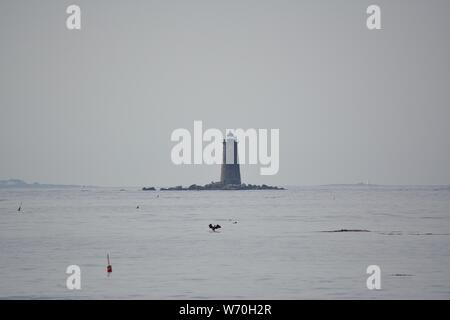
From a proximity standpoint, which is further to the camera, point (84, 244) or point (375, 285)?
point (84, 244)

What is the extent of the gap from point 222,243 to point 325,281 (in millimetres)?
25216

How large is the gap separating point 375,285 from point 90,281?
1450cm

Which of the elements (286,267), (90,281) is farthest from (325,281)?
(90,281)

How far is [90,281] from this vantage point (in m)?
40.4

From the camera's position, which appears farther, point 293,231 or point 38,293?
point 293,231

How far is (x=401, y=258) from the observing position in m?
51.3

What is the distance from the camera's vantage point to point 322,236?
229 feet

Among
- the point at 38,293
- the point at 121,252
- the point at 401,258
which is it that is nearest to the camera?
the point at 38,293

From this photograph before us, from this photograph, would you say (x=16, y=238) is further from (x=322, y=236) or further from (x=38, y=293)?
(x=38, y=293)

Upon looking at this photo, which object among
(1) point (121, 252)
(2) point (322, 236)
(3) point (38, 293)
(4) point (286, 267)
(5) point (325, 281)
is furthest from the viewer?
(2) point (322, 236)
